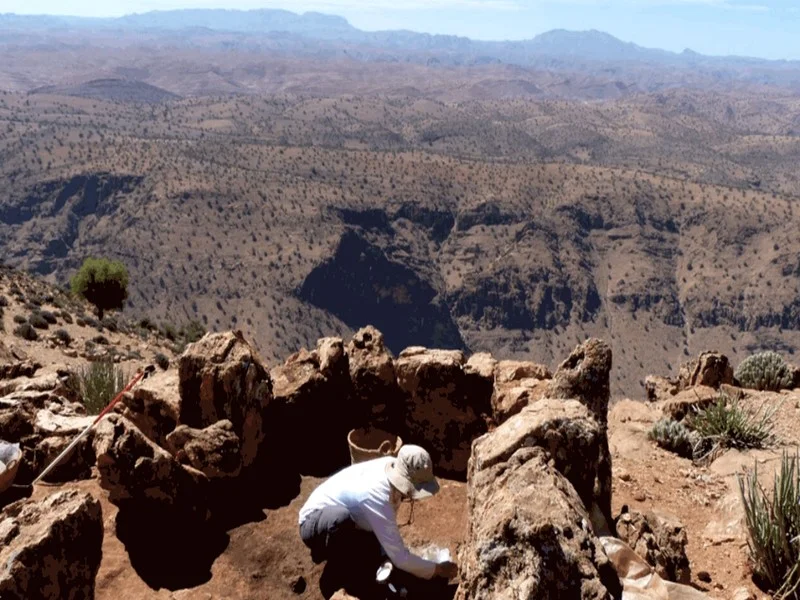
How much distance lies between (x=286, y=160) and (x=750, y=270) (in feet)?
244

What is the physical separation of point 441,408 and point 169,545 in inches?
138

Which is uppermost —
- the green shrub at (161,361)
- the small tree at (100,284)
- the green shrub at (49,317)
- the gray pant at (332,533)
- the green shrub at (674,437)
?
the gray pant at (332,533)

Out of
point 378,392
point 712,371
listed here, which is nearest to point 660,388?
point 712,371

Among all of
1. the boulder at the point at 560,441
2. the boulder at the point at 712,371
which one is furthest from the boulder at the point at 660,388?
the boulder at the point at 560,441

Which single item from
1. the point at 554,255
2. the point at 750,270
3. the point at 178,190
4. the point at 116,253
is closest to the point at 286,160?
the point at 178,190

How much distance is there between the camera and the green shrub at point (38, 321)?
70.8 ft

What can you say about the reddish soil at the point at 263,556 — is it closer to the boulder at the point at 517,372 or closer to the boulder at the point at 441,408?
the boulder at the point at 441,408

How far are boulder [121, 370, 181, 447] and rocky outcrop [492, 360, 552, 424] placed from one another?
396 centimetres

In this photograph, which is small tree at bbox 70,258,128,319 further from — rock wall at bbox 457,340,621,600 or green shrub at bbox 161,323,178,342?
rock wall at bbox 457,340,621,600

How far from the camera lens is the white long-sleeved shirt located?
5.57m

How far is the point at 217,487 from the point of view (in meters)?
7.36

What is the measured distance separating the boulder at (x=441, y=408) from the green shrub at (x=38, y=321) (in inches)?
687

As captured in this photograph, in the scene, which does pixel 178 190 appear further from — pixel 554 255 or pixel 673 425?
pixel 673 425

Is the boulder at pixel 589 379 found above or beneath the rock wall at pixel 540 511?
beneath
